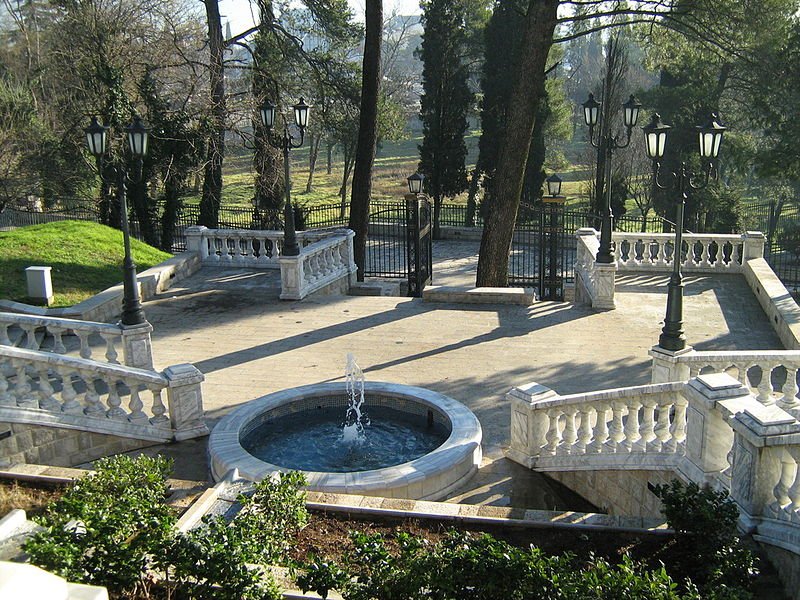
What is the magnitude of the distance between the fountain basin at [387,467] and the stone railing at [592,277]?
6298mm

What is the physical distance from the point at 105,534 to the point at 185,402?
14.5 ft

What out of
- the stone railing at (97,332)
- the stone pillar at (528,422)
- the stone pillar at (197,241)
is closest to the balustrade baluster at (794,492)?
the stone pillar at (528,422)

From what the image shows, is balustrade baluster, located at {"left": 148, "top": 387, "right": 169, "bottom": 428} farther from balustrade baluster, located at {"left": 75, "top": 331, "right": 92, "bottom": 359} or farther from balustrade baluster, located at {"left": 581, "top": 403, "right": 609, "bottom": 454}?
balustrade baluster, located at {"left": 581, "top": 403, "right": 609, "bottom": 454}

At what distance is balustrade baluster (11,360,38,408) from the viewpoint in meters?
9.34

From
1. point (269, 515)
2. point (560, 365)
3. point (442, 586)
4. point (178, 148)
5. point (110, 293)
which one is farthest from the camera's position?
point (178, 148)

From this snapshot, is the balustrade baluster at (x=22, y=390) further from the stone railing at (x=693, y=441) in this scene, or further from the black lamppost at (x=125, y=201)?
the stone railing at (x=693, y=441)

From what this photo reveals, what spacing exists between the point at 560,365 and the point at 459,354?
62.9 inches

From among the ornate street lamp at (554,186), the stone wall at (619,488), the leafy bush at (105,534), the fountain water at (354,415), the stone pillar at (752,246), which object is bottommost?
the stone wall at (619,488)

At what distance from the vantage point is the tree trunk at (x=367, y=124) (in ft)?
65.2

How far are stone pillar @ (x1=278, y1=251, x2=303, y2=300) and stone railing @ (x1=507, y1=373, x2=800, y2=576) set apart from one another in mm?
8122

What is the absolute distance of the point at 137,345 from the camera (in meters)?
11.6

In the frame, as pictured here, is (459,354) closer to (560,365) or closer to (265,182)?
(560,365)

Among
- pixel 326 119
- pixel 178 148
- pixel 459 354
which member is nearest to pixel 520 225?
pixel 326 119

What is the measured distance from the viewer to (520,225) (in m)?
30.9
